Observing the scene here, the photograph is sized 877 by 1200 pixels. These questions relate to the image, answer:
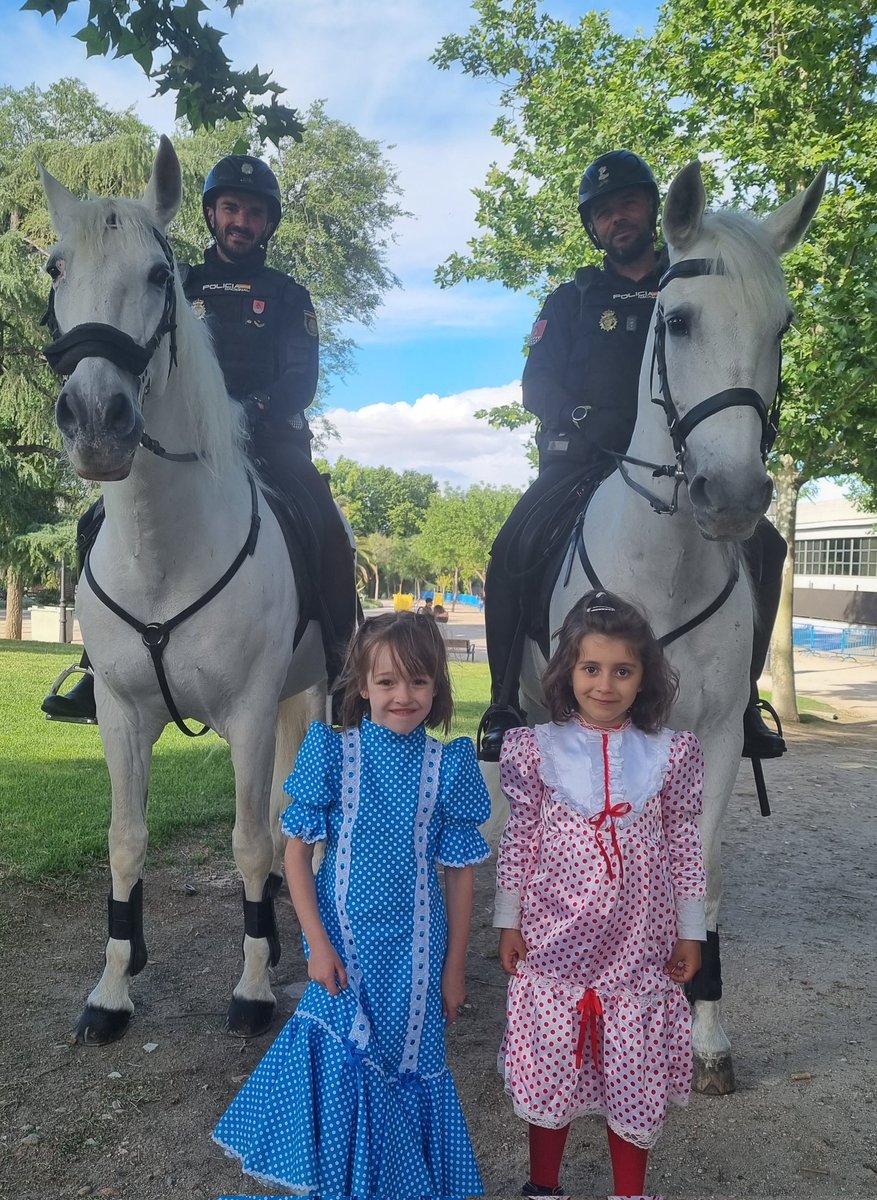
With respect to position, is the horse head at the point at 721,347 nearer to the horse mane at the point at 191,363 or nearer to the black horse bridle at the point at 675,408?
the black horse bridle at the point at 675,408

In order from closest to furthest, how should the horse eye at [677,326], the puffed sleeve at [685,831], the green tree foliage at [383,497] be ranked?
1. the puffed sleeve at [685,831]
2. the horse eye at [677,326]
3. the green tree foliage at [383,497]

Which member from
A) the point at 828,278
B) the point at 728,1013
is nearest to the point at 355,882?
the point at 728,1013

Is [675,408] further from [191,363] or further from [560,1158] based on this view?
[560,1158]

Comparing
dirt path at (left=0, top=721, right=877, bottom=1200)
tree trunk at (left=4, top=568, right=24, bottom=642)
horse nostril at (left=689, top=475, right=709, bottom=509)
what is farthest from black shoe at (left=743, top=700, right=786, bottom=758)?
tree trunk at (left=4, top=568, right=24, bottom=642)

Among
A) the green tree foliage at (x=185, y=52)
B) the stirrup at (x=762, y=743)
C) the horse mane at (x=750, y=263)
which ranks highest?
the green tree foliage at (x=185, y=52)

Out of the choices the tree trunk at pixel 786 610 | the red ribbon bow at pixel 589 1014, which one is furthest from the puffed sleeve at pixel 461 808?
the tree trunk at pixel 786 610

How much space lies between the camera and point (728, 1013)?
4219 mm

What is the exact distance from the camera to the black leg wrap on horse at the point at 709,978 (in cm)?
350

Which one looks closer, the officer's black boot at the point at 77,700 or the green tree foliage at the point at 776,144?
the officer's black boot at the point at 77,700

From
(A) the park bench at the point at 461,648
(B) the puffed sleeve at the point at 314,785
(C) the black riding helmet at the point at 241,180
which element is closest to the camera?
(B) the puffed sleeve at the point at 314,785

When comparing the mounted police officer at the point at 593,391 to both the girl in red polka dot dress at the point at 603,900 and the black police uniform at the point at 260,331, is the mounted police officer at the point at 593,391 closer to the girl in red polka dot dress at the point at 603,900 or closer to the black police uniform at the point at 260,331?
the black police uniform at the point at 260,331

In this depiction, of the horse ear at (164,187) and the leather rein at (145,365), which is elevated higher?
the horse ear at (164,187)

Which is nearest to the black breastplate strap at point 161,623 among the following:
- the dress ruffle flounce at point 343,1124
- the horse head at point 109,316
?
the horse head at point 109,316

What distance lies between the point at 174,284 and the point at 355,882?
2.27m
